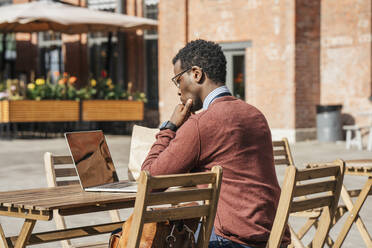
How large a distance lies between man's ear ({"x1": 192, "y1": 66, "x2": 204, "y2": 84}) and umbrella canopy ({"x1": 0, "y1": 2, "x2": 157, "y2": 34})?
1441 centimetres

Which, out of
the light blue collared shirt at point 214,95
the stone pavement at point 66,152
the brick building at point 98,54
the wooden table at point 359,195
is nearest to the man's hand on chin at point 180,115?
the light blue collared shirt at point 214,95

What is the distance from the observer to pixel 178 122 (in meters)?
3.63

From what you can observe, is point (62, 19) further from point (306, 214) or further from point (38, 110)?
point (306, 214)

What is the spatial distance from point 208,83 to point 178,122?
273 millimetres

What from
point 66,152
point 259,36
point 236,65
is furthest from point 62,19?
point 259,36

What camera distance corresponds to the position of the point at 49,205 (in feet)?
10.3

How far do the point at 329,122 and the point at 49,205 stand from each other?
14354 mm

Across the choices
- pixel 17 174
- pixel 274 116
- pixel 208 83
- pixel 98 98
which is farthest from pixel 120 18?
pixel 208 83

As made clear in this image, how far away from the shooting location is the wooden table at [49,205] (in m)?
3.16

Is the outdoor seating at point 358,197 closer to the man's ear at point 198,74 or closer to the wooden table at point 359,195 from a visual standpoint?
the wooden table at point 359,195

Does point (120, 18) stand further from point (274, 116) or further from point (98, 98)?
point (274, 116)

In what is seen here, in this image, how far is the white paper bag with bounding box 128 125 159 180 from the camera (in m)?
4.28

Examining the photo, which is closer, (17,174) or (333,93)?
(17,174)

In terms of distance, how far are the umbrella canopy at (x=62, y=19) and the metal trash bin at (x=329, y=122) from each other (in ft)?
16.8
